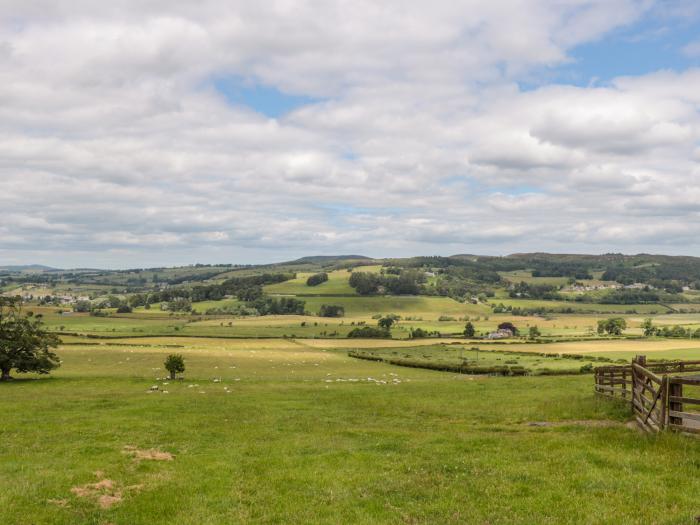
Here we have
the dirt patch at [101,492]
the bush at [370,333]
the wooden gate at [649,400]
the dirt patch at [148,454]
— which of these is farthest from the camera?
the bush at [370,333]

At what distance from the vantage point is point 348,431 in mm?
24125

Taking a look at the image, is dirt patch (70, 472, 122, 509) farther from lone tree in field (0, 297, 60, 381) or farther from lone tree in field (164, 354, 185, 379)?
lone tree in field (0, 297, 60, 381)

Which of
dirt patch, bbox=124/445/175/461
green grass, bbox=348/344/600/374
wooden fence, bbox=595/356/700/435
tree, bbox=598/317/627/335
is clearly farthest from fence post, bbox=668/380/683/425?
tree, bbox=598/317/627/335

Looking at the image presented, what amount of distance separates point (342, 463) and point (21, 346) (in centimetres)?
4923

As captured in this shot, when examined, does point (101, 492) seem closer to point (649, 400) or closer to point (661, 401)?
point (661, 401)

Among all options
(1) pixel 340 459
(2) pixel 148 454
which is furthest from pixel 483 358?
(2) pixel 148 454

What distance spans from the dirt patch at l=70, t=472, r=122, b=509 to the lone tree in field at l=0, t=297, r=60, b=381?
4596cm

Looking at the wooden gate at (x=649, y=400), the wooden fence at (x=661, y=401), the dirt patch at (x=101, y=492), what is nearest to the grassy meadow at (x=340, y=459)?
the dirt patch at (x=101, y=492)

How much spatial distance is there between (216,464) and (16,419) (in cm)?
1760

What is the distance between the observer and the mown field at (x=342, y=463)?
41.9ft

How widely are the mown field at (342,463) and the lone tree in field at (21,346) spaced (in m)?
22.9

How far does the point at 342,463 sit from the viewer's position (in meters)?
17.4

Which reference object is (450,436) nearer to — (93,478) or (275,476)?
(275,476)

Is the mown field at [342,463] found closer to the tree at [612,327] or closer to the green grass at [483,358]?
the green grass at [483,358]
